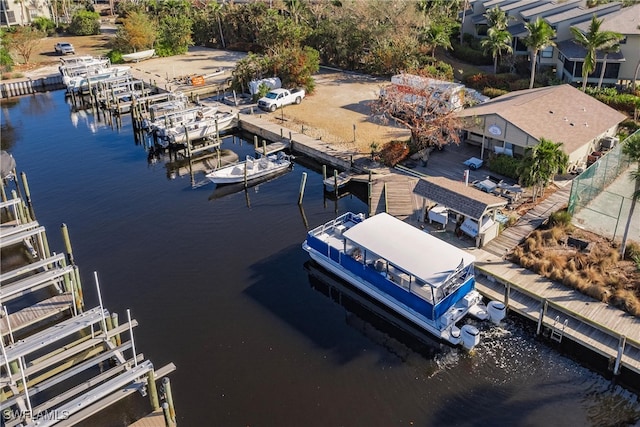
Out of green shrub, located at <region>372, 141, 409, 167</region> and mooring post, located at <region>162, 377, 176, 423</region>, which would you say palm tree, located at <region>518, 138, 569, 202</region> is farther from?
mooring post, located at <region>162, 377, 176, 423</region>

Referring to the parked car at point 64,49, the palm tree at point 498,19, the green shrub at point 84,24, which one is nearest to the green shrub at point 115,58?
the parked car at point 64,49

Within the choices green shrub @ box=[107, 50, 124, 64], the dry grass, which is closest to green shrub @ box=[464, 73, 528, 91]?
the dry grass

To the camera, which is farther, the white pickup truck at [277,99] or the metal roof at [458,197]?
the white pickup truck at [277,99]

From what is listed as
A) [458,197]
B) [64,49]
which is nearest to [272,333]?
[458,197]

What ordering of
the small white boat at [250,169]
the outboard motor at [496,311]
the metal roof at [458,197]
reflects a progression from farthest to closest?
the small white boat at [250,169]
the metal roof at [458,197]
the outboard motor at [496,311]

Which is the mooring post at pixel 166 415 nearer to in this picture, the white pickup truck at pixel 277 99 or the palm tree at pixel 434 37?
the white pickup truck at pixel 277 99

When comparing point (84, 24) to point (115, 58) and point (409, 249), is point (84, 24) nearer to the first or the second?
point (115, 58)

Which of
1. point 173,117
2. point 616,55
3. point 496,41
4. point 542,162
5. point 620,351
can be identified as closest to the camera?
point 620,351
